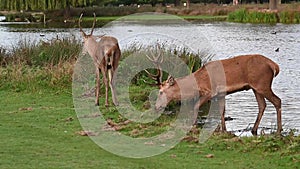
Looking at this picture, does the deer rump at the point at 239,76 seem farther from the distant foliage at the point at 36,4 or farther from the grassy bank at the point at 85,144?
the distant foliage at the point at 36,4

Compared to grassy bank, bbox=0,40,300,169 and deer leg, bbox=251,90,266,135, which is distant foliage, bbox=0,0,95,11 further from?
deer leg, bbox=251,90,266,135

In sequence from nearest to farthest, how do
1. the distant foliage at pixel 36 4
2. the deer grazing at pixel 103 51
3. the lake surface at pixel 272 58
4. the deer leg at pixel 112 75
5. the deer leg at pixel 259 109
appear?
the deer leg at pixel 259 109, the lake surface at pixel 272 58, the deer grazing at pixel 103 51, the deer leg at pixel 112 75, the distant foliage at pixel 36 4

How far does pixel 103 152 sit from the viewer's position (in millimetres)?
8656

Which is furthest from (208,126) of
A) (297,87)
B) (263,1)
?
(263,1)

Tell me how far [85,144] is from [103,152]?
59 centimetres

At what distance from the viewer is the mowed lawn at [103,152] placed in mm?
7984

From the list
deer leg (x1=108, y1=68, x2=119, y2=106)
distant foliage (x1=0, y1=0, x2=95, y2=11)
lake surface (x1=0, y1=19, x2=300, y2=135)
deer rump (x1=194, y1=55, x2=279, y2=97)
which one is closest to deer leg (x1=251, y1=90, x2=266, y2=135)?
deer rump (x1=194, y1=55, x2=279, y2=97)

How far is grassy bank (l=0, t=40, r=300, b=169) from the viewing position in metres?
8.05

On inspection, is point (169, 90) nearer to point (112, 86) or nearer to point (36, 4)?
point (112, 86)

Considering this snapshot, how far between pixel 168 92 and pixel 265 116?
8.16 ft

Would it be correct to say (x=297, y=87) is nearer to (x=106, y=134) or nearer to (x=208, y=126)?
(x=208, y=126)

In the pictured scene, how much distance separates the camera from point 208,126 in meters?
11.3

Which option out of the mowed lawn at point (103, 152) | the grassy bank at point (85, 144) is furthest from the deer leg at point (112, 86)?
the mowed lawn at point (103, 152)

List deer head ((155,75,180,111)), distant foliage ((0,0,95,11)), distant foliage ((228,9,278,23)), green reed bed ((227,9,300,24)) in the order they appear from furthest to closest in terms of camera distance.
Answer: distant foliage ((0,0,95,11)) → distant foliage ((228,9,278,23)) → green reed bed ((227,9,300,24)) → deer head ((155,75,180,111))
